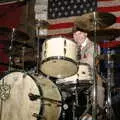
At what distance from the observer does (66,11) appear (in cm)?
682

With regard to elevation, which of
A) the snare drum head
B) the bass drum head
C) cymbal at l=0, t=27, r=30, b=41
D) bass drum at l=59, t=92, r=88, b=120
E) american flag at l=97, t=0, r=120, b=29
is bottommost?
bass drum at l=59, t=92, r=88, b=120

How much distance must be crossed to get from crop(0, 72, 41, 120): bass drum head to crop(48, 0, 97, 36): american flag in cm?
224

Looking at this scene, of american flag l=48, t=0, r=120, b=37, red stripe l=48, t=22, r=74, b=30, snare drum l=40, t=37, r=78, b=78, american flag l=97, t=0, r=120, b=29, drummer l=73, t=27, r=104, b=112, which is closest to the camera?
snare drum l=40, t=37, r=78, b=78

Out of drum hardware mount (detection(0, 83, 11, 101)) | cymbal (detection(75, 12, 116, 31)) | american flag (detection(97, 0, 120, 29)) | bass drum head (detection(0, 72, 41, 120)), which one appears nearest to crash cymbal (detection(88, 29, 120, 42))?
american flag (detection(97, 0, 120, 29))

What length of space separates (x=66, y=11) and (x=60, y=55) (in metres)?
2.20

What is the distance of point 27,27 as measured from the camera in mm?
7395

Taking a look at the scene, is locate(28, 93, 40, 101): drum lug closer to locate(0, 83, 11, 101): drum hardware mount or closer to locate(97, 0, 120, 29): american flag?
locate(0, 83, 11, 101): drum hardware mount

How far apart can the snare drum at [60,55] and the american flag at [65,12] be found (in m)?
1.75

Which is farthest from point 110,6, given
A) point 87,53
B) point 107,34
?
point 87,53

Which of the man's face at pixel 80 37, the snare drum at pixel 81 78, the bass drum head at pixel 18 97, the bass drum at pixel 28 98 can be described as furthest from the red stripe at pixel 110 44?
the bass drum head at pixel 18 97

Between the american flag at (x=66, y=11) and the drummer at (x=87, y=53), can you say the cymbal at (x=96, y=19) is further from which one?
the american flag at (x=66, y=11)

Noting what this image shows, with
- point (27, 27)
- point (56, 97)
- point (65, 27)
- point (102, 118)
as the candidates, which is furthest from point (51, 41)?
point (27, 27)

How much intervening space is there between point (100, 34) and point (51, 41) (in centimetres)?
147

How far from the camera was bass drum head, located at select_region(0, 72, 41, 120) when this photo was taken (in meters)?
4.46
